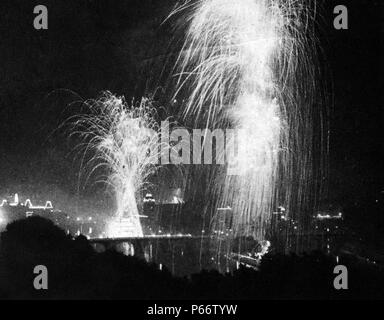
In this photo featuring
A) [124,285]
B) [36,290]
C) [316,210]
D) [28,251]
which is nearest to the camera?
[36,290]

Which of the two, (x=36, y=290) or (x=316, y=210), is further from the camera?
(x=316, y=210)

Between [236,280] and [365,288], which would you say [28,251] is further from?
[365,288]

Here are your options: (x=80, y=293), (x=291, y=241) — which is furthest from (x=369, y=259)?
(x=80, y=293)

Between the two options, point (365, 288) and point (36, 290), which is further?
point (365, 288)

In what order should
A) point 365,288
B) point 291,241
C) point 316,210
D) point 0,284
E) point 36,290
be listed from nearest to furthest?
point 36,290 < point 0,284 < point 365,288 < point 291,241 < point 316,210

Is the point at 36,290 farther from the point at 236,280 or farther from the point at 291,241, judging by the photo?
the point at 291,241
